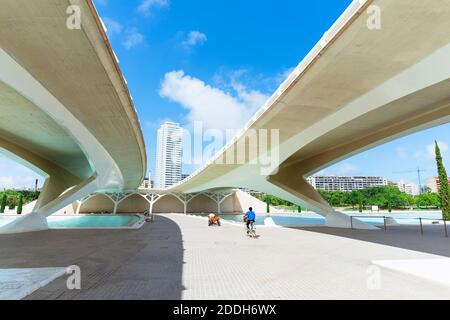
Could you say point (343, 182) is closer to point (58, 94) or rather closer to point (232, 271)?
point (232, 271)

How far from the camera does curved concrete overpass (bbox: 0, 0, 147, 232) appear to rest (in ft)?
18.7

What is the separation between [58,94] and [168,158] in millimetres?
142136

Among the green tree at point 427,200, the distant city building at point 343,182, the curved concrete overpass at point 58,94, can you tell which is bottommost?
the green tree at point 427,200

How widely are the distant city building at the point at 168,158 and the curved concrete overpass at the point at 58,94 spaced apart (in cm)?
12988

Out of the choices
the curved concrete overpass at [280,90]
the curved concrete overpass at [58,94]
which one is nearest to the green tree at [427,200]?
the curved concrete overpass at [280,90]

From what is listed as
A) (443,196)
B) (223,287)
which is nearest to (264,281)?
(223,287)

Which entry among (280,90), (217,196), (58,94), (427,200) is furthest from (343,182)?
(58,94)

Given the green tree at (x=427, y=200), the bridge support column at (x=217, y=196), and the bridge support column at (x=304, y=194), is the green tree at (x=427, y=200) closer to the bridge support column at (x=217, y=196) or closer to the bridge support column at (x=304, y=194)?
the bridge support column at (x=217, y=196)

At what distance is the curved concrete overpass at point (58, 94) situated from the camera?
569cm

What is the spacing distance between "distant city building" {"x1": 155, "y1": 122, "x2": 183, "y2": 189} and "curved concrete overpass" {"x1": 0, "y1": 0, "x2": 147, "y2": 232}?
426ft

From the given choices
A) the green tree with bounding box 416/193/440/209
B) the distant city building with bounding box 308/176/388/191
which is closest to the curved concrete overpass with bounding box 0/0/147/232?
the green tree with bounding box 416/193/440/209

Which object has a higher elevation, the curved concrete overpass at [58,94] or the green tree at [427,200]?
the curved concrete overpass at [58,94]

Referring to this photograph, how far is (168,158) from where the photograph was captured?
149 metres
